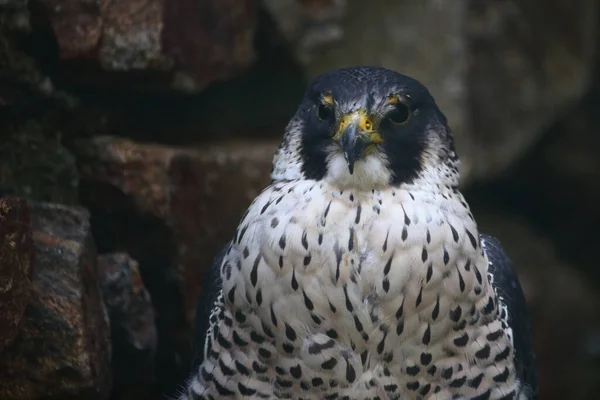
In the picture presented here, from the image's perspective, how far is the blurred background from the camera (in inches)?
149

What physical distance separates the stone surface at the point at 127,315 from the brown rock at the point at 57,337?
0.91 feet

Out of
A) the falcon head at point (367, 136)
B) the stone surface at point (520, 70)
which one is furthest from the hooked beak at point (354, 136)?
the stone surface at point (520, 70)

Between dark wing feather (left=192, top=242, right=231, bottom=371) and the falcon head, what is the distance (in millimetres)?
504

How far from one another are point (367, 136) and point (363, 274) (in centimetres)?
49

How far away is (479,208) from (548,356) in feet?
3.81

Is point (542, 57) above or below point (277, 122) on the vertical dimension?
above

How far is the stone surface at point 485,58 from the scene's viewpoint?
5695mm

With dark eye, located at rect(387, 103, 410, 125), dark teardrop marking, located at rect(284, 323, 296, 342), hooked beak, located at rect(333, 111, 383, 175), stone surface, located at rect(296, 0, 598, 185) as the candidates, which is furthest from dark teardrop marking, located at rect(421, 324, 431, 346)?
stone surface, located at rect(296, 0, 598, 185)

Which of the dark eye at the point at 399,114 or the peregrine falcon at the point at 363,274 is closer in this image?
the peregrine falcon at the point at 363,274

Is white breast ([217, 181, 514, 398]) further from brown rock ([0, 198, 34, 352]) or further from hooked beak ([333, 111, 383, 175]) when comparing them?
brown rock ([0, 198, 34, 352])

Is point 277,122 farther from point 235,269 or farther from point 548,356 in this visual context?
point 548,356

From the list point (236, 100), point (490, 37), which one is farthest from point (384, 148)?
point (490, 37)

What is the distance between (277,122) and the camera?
5.36m

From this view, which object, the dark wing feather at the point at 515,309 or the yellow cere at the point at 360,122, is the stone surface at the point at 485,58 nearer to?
the dark wing feather at the point at 515,309
